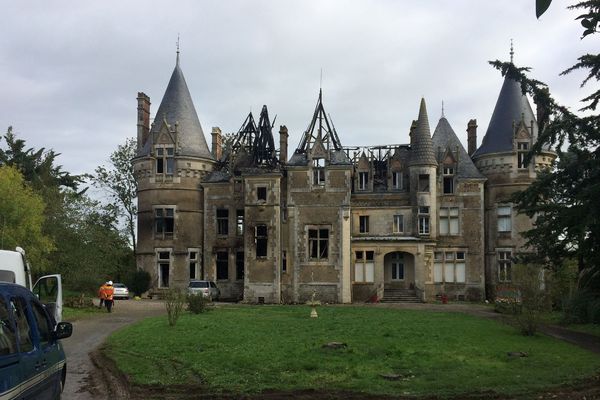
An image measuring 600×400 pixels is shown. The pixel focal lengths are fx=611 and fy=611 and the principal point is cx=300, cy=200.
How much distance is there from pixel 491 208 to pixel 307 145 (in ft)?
43.3

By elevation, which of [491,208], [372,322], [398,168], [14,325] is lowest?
[372,322]

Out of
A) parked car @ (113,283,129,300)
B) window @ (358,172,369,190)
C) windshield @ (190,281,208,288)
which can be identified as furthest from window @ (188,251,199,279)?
window @ (358,172,369,190)

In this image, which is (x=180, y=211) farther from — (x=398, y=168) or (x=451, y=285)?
(x=451, y=285)

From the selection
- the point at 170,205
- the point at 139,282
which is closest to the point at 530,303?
the point at 170,205

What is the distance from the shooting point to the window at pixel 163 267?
42.1 meters

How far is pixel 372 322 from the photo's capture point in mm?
22828

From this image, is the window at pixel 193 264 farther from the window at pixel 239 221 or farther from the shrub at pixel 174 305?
the shrub at pixel 174 305

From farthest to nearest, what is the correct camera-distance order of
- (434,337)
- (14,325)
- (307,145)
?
1. (307,145)
2. (434,337)
3. (14,325)

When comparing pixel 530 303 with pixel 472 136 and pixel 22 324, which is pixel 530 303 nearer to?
pixel 22 324

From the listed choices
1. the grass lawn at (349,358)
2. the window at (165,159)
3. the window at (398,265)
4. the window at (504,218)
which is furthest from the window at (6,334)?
the window at (504,218)

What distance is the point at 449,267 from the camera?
136 ft

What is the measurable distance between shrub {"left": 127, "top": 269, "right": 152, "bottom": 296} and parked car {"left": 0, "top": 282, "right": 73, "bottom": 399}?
3412 cm

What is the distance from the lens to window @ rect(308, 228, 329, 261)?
40.2m

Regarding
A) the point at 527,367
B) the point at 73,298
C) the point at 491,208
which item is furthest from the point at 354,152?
the point at 527,367
